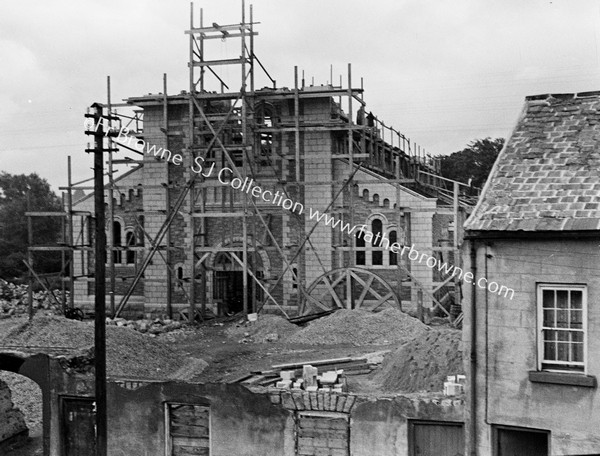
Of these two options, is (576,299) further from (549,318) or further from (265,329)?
(265,329)

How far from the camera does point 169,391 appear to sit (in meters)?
14.2

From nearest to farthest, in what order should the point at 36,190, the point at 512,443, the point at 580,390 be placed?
the point at 580,390 → the point at 512,443 → the point at 36,190

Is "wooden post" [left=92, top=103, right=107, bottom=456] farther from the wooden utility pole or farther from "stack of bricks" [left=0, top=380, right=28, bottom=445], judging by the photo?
"stack of bricks" [left=0, top=380, right=28, bottom=445]

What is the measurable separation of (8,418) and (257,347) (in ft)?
28.0

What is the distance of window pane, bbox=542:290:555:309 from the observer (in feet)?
38.1

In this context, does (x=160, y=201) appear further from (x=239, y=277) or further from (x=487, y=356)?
(x=487, y=356)

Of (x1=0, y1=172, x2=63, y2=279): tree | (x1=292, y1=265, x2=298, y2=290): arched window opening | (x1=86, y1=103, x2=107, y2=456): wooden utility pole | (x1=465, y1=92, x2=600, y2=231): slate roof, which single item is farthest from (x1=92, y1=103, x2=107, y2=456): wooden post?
(x1=0, y1=172, x2=63, y2=279): tree

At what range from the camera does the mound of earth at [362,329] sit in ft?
80.8

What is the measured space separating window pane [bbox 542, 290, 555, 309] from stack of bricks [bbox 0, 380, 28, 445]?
43.6 ft

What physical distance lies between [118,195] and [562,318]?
2487 centimetres

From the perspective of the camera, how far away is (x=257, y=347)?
24578 mm

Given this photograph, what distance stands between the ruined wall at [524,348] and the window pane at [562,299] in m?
0.19

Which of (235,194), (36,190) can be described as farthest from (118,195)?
(36,190)

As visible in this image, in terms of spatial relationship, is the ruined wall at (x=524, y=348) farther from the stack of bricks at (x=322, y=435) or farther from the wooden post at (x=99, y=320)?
the wooden post at (x=99, y=320)
